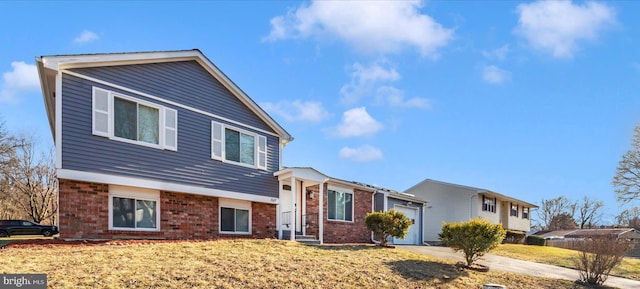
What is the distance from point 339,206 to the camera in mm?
19906

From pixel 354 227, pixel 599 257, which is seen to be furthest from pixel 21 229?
pixel 599 257

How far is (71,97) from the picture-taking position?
37.6 feet

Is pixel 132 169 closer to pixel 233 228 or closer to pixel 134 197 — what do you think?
pixel 134 197

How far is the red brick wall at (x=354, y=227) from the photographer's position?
19172 mm

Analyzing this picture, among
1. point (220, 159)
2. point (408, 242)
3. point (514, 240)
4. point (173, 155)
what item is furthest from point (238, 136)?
point (514, 240)

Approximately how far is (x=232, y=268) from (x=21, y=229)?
23.9 metres

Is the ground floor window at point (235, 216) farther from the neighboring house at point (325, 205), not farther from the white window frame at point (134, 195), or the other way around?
the white window frame at point (134, 195)

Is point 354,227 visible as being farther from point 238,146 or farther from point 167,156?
point 167,156

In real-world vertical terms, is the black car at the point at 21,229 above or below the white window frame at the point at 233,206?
→ below

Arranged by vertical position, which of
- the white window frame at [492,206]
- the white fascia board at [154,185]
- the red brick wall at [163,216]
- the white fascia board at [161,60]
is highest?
the white fascia board at [161,60]

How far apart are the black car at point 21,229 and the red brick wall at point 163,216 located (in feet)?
58.3

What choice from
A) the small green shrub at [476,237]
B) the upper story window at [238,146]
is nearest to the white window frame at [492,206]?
the small green shrub at [476,237]

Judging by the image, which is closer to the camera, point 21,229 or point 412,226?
point 412,226

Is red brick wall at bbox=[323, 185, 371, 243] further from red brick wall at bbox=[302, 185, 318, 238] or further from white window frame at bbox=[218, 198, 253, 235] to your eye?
white window frame at bbox=[218, 198, 253, 235]
